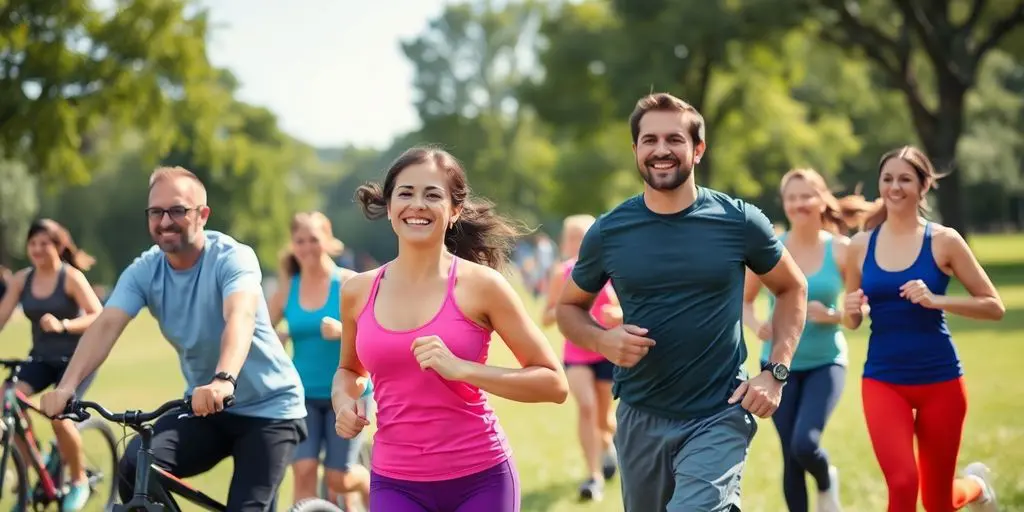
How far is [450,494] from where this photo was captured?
14.0 feet

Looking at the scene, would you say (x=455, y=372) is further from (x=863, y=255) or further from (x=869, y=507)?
(x=869, y=507)

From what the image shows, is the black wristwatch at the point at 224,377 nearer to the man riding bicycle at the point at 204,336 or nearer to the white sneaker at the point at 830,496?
the man riding bicycle at the point at 204,336

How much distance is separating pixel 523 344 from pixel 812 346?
11.2ft

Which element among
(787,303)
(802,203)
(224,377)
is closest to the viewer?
(224,377)

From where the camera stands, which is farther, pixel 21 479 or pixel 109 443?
pixel 109 443

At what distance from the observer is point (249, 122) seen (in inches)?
2955

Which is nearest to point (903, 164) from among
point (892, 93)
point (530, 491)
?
point (530, 491)

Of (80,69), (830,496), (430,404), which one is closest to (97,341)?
(430,404)

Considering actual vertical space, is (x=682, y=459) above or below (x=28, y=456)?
above

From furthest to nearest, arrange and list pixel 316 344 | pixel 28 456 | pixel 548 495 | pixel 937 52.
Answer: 1. pixel 937 52
2. pixel 548 495
3. pixel 28 456
4. pixel 316 344

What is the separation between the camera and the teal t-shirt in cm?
482

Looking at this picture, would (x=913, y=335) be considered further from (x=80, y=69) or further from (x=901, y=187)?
(x=80, y=69)

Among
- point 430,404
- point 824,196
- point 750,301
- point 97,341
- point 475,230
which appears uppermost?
point 824,196

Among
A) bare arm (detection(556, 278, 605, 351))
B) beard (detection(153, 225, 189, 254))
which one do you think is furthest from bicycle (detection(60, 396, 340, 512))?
bare arm (detection(556, 278, 605, 351))
